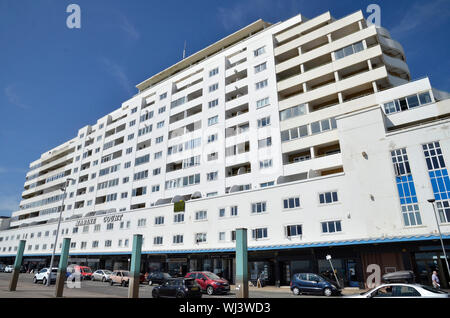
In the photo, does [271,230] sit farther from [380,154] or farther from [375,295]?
[375,295]

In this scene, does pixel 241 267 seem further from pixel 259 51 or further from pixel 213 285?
pixel 259 51

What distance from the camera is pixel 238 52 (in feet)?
173

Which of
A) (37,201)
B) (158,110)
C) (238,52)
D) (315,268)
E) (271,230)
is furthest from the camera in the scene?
(37,201)

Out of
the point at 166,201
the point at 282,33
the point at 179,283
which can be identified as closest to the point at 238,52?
the point at 282,33

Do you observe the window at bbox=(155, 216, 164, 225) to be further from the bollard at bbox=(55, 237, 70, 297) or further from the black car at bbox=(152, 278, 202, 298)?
the black car at bbox=(152, 278, 202, 298)

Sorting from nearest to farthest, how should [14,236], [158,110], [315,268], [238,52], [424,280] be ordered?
1. [424,280]
2. [315,268]
3. [238,52]
4. [158,110]
5. [14,236]

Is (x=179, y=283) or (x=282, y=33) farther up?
(x=282, y=33)

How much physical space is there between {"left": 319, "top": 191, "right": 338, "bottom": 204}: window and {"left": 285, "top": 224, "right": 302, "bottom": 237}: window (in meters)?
3.77

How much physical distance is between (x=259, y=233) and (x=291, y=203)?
5.26m

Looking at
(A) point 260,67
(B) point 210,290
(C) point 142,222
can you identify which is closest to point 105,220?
(C) point 142,222

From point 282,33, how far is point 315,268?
36.1 m

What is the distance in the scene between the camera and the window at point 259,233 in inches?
1342

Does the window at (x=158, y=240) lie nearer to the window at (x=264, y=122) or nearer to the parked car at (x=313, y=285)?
the window at (x=264, y=122)

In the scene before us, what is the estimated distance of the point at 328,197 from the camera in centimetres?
3092
